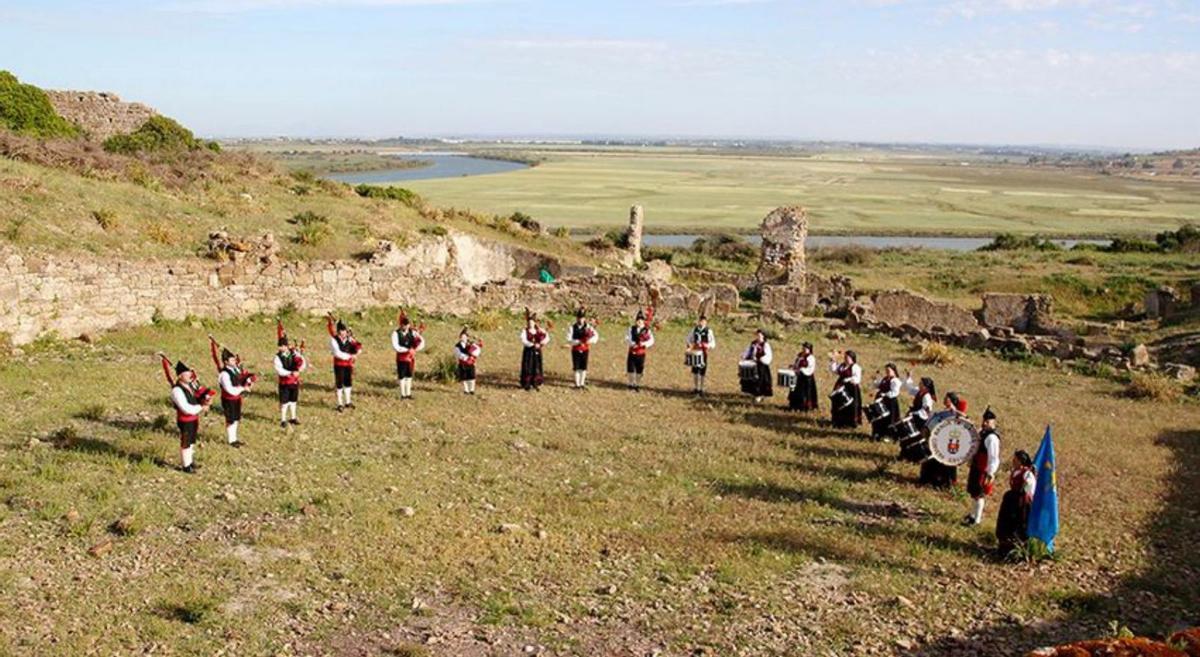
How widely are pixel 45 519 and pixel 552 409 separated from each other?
24.5 feet

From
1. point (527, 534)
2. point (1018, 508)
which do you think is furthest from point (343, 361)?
point (1018, 508)

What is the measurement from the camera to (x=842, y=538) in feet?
33.1

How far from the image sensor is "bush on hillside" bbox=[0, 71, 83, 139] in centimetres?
2852

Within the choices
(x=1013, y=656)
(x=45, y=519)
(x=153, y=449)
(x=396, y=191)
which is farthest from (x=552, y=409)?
(x=396, y=191)

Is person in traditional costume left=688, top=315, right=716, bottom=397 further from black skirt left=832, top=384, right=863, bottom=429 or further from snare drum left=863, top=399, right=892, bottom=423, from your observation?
snare drum left=863, top=399, right=892, bottom=423

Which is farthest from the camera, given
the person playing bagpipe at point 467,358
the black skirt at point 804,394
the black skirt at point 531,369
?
the black skirt at point 531,369

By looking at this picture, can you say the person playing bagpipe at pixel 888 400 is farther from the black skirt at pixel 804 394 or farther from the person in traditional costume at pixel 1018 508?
the person in traditional costume at pixel 1018 508

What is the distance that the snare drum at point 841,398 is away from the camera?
1464 cm

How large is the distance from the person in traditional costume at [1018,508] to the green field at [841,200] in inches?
2185

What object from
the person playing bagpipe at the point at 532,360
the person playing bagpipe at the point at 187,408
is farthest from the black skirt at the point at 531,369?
the person playing bagpipe at the point at 187,408

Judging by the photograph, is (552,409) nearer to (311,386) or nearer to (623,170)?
(311,386)

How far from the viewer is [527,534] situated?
9703 millimetres

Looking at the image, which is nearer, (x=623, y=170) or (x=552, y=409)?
(x=552, y=409)

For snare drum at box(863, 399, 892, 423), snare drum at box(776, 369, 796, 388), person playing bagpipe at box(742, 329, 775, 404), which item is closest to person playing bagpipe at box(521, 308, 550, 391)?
person playing bagpipe at box(742, 329, 775, 404)
